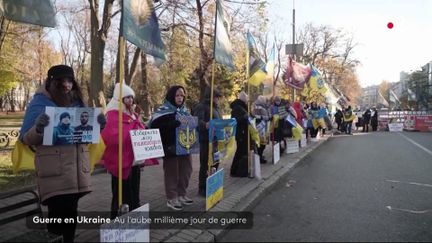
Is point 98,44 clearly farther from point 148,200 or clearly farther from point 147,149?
point 147,149

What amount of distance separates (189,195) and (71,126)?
323 cm

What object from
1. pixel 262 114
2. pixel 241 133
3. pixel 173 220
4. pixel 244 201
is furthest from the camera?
pixel 262 114

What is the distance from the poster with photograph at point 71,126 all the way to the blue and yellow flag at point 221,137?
8.34 feet

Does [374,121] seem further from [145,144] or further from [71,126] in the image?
[71,126]

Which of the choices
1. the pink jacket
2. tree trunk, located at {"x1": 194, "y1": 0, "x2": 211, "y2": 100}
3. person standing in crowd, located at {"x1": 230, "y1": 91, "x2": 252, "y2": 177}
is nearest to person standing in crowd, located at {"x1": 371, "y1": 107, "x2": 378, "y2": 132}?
tree trunk, located at {"x1": 194, "y1": 0, "x2": 211, "y2": 100}

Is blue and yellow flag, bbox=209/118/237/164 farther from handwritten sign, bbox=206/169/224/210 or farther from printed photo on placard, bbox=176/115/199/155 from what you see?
handwritten sign, bbox=206/169/224/210

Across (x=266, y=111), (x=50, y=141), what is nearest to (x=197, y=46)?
(x=266, y=111)

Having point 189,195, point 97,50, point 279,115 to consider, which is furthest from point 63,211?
point 97,50

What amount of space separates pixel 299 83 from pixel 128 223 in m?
12.0

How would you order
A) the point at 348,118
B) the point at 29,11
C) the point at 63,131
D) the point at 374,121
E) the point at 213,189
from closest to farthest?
the point at 63,131
the point at 29,11
the point at 213,189
the point at 348,118
the point at 374,121

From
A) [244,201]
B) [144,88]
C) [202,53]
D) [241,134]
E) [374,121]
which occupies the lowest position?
[244,201]

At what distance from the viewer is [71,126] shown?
3.51m

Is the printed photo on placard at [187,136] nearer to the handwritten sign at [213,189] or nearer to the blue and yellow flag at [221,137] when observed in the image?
the blue and yellow flag at [221,137]

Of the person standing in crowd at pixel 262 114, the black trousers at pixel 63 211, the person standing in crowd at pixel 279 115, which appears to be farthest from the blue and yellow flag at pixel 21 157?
the person standing in crowd at pixel 279 115
